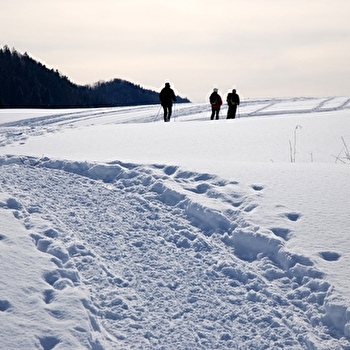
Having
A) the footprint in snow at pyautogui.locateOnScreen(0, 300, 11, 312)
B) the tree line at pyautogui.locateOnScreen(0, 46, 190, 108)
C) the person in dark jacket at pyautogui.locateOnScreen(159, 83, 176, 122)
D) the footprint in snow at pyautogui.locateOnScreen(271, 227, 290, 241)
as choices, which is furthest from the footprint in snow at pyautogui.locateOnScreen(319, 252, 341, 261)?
the tree line at pyautogui.locateOnScreen(0, 46, 190, 108)

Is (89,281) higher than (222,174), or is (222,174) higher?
(222,174)

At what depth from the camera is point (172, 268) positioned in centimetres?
Result: 495

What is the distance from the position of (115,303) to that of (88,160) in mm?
4319

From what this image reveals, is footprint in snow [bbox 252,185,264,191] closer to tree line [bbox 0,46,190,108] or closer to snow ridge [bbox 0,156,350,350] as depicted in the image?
snow ridge [bbox 0,156,350,350]

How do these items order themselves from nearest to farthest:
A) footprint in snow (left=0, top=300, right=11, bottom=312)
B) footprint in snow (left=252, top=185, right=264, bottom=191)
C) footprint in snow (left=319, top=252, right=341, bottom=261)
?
footprint in snow (left=0, top=300, right=11, bottom=312)
footprint in snow (left=319, top=252, right=341, bottom=261)
footprint in snow (left=252, top=185, right=264, bottom=191)

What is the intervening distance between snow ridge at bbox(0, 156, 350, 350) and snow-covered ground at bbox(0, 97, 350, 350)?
1 centimetres

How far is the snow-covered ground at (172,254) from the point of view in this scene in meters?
3.99

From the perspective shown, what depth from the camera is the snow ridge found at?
402cm

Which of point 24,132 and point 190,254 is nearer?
point 190,254

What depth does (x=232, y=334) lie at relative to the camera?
403 centimetres

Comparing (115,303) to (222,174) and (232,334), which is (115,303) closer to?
(232,334)

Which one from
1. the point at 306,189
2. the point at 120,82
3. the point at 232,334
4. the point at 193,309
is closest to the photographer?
the point at 232,334

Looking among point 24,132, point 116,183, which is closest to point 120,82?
point 24,132

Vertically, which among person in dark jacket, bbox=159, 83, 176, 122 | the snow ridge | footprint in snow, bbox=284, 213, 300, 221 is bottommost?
the snow ridge
